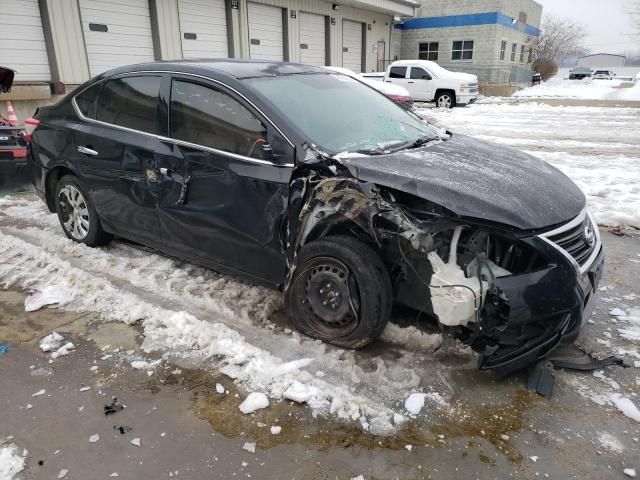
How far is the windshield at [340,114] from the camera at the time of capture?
3359 mm

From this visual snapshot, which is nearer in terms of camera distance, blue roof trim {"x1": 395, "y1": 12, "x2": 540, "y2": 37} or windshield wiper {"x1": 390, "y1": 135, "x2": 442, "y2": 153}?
windshield wiper {"x1": 390, "y1": 135, "x2": 442, "y2": 153}

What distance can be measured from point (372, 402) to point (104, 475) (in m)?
1.36

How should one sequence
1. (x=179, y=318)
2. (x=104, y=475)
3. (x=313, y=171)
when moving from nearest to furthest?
(x=104, y=475), (x=313, y=171), (x=179, y=318)

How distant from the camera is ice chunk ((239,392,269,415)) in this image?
2.70m

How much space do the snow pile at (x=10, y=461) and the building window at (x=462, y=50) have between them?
3353 cm

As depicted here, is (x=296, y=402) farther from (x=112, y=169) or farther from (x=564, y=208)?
(x=112, y=169)

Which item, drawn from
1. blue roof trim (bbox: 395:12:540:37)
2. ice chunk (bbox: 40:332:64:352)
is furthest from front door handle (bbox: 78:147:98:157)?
blue roof trim (bbox: 395:12:540:37)

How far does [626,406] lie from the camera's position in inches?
106

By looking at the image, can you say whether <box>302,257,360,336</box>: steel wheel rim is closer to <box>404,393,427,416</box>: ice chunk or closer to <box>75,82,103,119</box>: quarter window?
<box>404,393,427,416</box>: ice chunk

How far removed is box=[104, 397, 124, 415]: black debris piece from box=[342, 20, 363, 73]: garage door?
2402cm

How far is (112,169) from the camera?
423cm

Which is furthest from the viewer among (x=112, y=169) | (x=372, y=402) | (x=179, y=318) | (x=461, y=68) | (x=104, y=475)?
(x=461, y=68)

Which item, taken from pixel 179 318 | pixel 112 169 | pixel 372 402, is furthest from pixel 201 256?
pixel 372 402

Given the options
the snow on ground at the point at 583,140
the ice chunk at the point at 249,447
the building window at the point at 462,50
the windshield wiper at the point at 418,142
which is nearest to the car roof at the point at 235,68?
the windshield wiper at the point at 418,142
